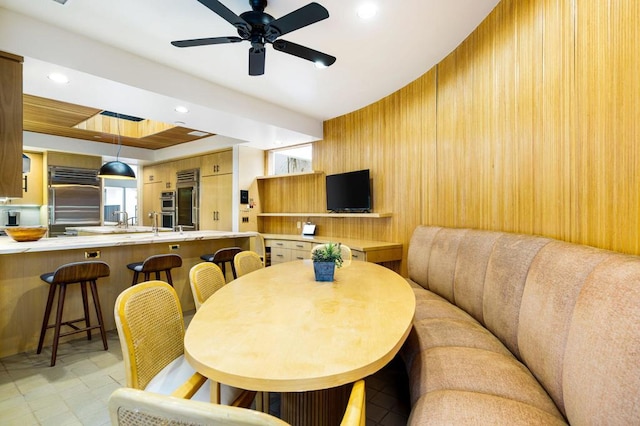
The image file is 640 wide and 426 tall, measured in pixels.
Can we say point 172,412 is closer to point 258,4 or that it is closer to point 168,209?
point 258,4

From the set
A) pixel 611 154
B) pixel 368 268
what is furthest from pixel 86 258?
pixel 611 154

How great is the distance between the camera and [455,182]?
117 inches

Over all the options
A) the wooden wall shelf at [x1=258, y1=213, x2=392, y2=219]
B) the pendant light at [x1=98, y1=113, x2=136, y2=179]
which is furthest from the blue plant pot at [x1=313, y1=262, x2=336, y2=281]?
the pendant light at [x1=98, y1=113, x2=136, y2=179]

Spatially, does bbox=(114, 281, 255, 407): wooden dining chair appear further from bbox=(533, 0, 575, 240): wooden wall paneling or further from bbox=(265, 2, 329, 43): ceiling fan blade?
bbox=(533, 0, 575, 240): wooden wall paneling

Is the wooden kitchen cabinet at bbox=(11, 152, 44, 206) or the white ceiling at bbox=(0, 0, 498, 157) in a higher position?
the white ceiling at bbox=(0, 0, 498, 157)

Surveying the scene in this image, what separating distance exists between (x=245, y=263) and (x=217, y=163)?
3947 millimetres

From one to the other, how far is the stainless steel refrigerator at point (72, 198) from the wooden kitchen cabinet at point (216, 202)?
2.50 meters

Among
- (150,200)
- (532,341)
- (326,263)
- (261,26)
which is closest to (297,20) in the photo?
(261,26)

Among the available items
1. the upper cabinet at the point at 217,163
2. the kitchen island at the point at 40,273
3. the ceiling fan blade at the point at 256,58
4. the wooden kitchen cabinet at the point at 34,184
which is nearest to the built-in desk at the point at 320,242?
the upper cabinet at the point at 217,163

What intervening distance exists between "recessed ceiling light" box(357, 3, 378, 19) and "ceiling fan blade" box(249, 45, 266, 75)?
82 cm

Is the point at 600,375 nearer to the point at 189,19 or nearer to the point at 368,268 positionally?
the point at 368,268

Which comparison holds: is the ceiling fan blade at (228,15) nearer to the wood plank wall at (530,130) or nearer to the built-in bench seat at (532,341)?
the wood plank wall at (530,130)

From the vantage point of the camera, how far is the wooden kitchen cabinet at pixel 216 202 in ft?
19.0

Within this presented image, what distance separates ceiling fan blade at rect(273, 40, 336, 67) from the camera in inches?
87.2
